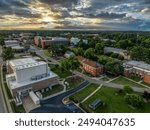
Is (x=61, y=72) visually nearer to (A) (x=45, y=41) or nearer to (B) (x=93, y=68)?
(B) (x=93, y=68)

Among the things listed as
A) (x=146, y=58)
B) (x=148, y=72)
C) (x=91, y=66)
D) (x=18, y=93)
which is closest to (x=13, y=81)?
(x=18, y=93)

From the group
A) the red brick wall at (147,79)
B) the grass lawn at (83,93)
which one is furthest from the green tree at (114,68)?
the grass lawn at (83,93)

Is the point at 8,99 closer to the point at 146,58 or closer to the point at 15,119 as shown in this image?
the point at 15,119

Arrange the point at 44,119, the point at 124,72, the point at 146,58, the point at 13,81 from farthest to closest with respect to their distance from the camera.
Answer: the point at 146,58
the point at 124,72
the point at 13,81
the point at 44,119

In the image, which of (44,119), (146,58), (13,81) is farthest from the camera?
(146,58)

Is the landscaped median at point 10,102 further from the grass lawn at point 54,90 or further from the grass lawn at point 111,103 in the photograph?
the grass lawn at point 111,103

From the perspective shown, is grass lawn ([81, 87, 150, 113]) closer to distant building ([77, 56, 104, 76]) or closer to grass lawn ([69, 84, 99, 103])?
grass lawn ([69, 84, 99, 103])

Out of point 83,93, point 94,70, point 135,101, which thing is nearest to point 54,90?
point 83,93
